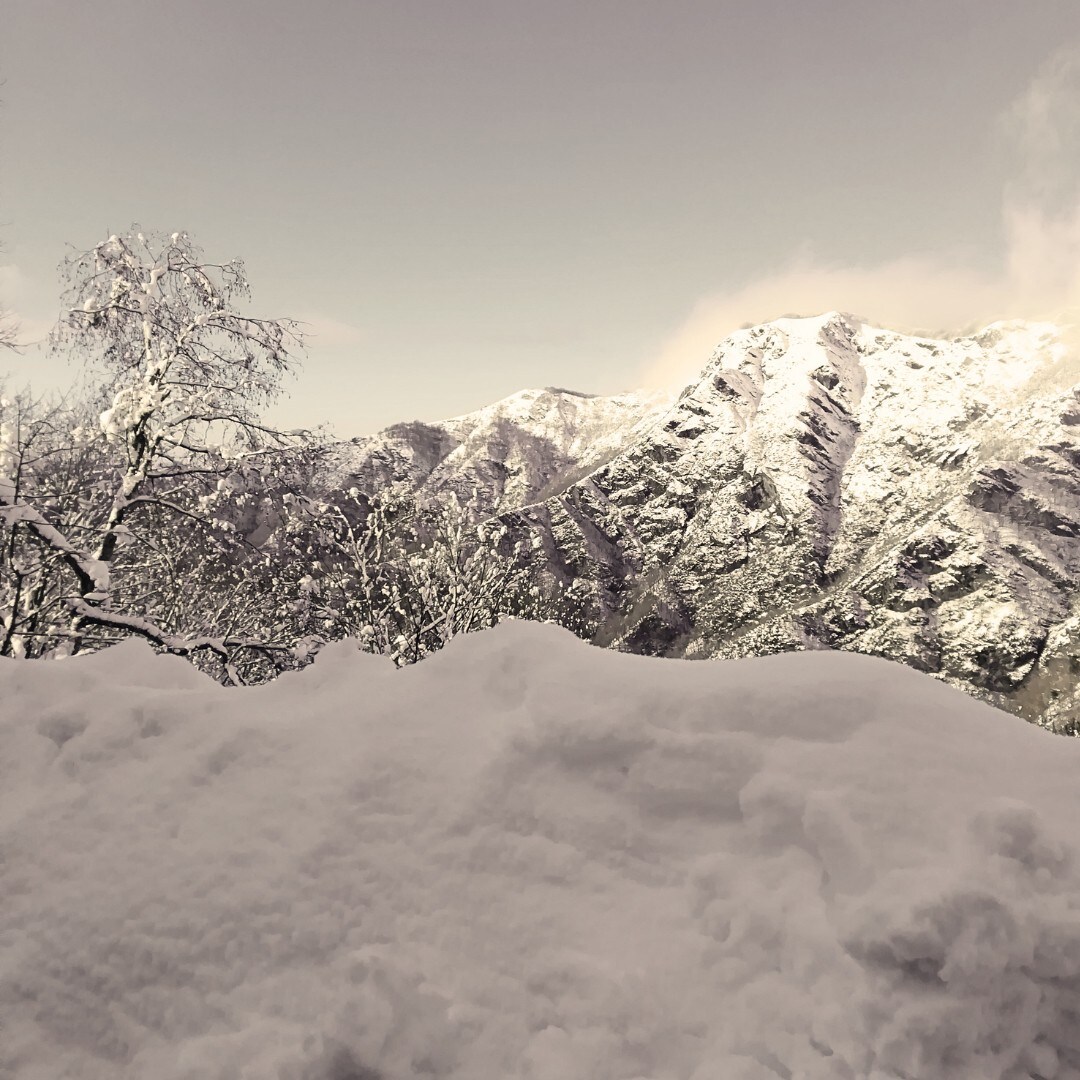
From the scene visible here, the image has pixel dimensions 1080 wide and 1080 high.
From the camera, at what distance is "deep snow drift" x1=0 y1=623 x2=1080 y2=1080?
142 cm

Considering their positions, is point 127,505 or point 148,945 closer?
point 148,945

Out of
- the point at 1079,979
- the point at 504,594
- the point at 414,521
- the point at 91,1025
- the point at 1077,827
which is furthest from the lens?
the point at 504,594

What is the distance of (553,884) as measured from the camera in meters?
1.75

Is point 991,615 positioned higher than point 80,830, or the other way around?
point 80,830

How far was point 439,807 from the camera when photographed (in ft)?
6.15

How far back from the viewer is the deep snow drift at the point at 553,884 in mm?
1418

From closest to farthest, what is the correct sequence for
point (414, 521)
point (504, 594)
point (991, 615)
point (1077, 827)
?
point (1077, 827), point (414, 521), point (504, 594), point (991, 615)

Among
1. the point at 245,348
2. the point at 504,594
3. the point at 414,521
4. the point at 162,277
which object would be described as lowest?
the point at 504,594

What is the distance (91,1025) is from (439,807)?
2.97 ft

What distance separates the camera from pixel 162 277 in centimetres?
923

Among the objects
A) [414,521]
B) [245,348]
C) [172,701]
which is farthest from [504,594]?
[172,701]

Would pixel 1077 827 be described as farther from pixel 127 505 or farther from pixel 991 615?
pixel 991 615

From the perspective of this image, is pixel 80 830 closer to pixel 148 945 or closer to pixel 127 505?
pixel 148 945

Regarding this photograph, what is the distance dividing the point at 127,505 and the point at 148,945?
905 centimetres
